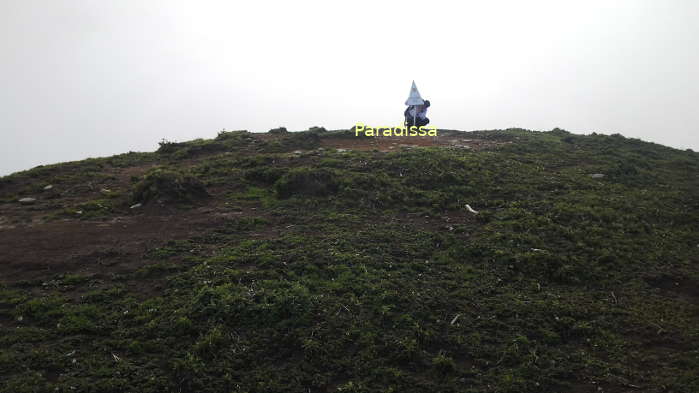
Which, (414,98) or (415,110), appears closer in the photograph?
(414,98)

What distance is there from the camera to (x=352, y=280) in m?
8.66

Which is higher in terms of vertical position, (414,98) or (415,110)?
(414,98)

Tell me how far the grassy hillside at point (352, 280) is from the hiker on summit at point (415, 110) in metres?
7.69

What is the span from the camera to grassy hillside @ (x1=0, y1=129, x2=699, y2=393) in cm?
643

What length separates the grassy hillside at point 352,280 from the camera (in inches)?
253

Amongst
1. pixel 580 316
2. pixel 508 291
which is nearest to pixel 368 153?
pixel 508 291

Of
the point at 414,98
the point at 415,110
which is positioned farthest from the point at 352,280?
the point at 415,110

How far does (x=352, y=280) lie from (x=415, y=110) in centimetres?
1663

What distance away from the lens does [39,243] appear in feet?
33.6

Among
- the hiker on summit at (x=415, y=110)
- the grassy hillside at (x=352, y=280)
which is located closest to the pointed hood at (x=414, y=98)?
the hiker on summit at (x=415, y=110)
